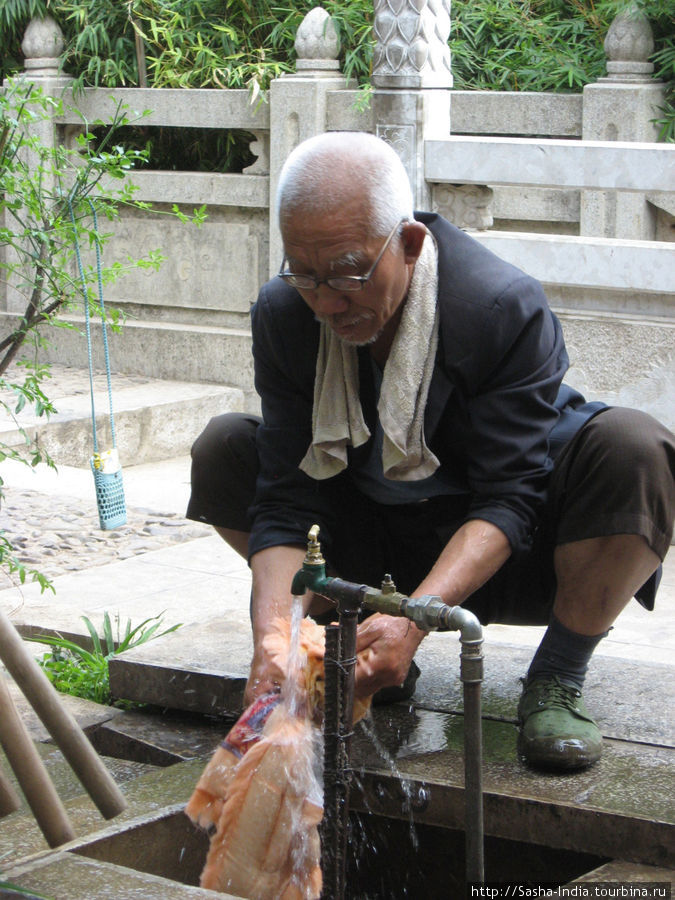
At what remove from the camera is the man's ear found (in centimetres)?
249

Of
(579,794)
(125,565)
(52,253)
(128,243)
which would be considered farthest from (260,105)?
(579,794)

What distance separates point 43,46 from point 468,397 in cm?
712

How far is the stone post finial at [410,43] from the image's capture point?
616 centimetres

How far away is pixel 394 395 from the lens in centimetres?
261

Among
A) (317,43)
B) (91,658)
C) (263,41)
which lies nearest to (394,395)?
(91,658)

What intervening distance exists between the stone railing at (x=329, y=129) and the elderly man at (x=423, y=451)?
3.10 m

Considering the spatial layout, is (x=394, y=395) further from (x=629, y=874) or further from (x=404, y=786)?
(x=629, y=874)

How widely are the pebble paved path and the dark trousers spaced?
7.22 feet

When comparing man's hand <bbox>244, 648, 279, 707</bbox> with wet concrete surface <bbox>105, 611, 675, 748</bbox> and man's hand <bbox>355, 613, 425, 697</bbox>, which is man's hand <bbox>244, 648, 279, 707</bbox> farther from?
A: wet concrete surface <bbox>105, 611, 675, 748</bbox>

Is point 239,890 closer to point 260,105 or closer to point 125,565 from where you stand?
point 125,565

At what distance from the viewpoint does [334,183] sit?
2387 millimetres

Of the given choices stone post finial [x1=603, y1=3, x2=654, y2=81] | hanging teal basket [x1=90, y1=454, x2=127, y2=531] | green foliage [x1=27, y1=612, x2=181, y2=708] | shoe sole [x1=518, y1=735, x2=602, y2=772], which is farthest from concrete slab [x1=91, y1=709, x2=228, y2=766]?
stone post finial [x1=603, y1=3, x2=654, y2=81]

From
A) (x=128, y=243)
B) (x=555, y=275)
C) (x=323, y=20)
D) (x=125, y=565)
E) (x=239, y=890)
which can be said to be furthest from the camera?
(x=128, y=243)

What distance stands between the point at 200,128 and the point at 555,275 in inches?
161
